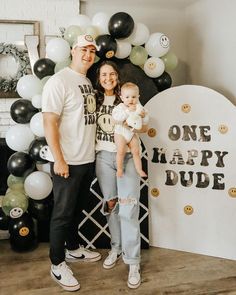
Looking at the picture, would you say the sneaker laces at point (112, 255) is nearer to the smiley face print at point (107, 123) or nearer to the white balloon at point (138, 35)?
the smiley face print at point (107, 123)

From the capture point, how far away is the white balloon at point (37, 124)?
2270 mm

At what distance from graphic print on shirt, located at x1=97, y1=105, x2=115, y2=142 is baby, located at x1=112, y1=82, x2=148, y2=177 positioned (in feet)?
0.20

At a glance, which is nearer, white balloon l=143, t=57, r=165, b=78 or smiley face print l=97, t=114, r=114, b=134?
smiley face print l=97, t=114, r=114, b=134

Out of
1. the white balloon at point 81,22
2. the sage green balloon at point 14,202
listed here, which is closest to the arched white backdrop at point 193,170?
the white balloon at point 81,22

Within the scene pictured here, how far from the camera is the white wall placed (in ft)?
8.29

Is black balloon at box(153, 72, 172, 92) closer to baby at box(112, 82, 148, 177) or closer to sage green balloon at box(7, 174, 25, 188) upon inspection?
baby at box(112, 82, 148, 177)

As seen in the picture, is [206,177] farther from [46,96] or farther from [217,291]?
[46,96]

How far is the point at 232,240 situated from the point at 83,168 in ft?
4.05

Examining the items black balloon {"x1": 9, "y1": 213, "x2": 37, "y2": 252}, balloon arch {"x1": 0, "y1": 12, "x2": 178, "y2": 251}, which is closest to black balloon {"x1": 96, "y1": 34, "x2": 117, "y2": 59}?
balloon arch {"x1": 0, "y1": 12, "x2": 178, "y2": 251}

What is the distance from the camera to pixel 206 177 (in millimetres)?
2344

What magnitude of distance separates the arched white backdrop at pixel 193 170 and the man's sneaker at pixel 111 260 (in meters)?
0.39

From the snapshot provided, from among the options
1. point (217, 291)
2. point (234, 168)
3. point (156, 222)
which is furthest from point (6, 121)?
point (217, 291)

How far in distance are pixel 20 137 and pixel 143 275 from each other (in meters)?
1.33

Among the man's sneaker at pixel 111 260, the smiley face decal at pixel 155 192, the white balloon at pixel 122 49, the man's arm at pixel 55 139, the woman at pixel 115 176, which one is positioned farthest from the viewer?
the smiley face decal at pixel 155 192
